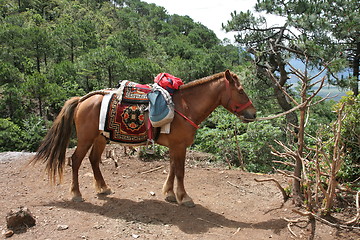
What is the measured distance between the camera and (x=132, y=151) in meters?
6.55

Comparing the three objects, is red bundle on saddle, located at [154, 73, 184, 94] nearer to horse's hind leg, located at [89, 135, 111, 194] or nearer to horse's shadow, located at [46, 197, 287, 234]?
horse's hind leg, located at [89, 135, 111, 194]

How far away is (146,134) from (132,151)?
102 inches

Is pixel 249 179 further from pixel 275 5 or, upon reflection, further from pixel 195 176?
pixel 275 5

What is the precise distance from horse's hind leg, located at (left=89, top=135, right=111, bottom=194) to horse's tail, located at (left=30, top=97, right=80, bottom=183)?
16.6 inches

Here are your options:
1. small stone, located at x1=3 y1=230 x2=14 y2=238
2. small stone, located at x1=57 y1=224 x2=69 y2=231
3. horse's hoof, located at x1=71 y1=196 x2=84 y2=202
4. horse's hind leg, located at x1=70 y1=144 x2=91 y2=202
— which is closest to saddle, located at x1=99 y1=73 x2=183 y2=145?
horse's hind leg, located at x1=70 y1=144 x2=91 y2=202

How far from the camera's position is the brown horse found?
3945 mm

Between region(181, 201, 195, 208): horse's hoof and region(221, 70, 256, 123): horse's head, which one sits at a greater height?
region(221, 70, 256, 123): horse's head

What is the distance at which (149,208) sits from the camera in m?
3.99

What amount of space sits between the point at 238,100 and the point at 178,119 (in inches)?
33.6

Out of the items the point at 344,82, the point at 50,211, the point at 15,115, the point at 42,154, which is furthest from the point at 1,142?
the point at 344,82

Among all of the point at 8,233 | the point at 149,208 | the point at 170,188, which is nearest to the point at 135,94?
the point at 170,188

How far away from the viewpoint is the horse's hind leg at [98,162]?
4.44 meters

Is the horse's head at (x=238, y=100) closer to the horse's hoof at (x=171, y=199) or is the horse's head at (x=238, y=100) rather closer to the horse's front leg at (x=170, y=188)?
the horse's front leg at (x=170, y=188)

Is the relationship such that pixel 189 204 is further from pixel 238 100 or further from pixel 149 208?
pixel 238 100
